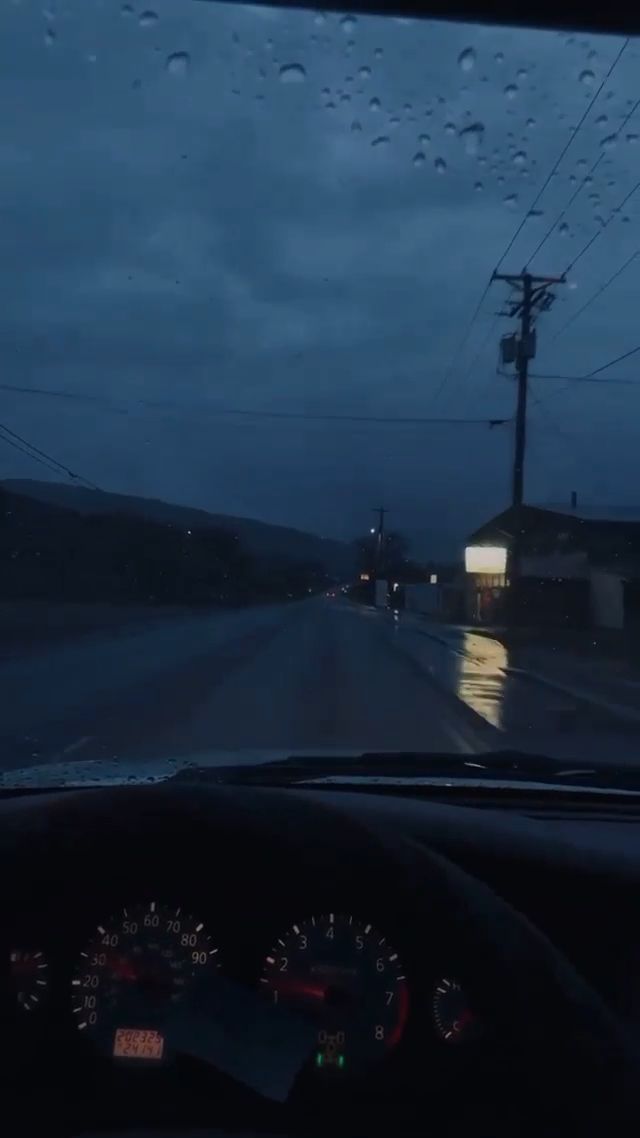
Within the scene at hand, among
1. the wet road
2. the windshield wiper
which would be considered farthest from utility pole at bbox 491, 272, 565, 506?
the windshield wiper

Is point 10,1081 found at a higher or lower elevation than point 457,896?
lower

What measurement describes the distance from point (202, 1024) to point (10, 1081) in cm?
57

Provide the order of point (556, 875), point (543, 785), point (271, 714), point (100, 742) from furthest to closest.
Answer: point (271, 714) → point (100, 742) → point (543, 785) → point (556, 875)

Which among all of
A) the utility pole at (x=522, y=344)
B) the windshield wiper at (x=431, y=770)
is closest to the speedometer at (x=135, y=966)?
the windshield wiper at (x=431, y=770)

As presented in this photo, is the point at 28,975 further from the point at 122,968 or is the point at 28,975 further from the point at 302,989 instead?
the point at 302,989

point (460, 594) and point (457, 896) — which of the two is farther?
point (460, 594)

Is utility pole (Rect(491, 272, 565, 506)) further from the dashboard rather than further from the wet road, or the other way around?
the dashboard

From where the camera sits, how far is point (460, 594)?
68.6 metres

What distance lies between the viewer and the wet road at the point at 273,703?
13.1 m

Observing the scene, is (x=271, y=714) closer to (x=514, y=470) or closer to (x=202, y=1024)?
(x=202, y=1024)

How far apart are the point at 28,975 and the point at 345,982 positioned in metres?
0.83

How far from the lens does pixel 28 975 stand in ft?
12.1

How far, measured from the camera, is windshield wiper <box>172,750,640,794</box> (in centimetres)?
590

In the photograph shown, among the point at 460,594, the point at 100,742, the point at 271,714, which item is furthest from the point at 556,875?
the point at 460,594
